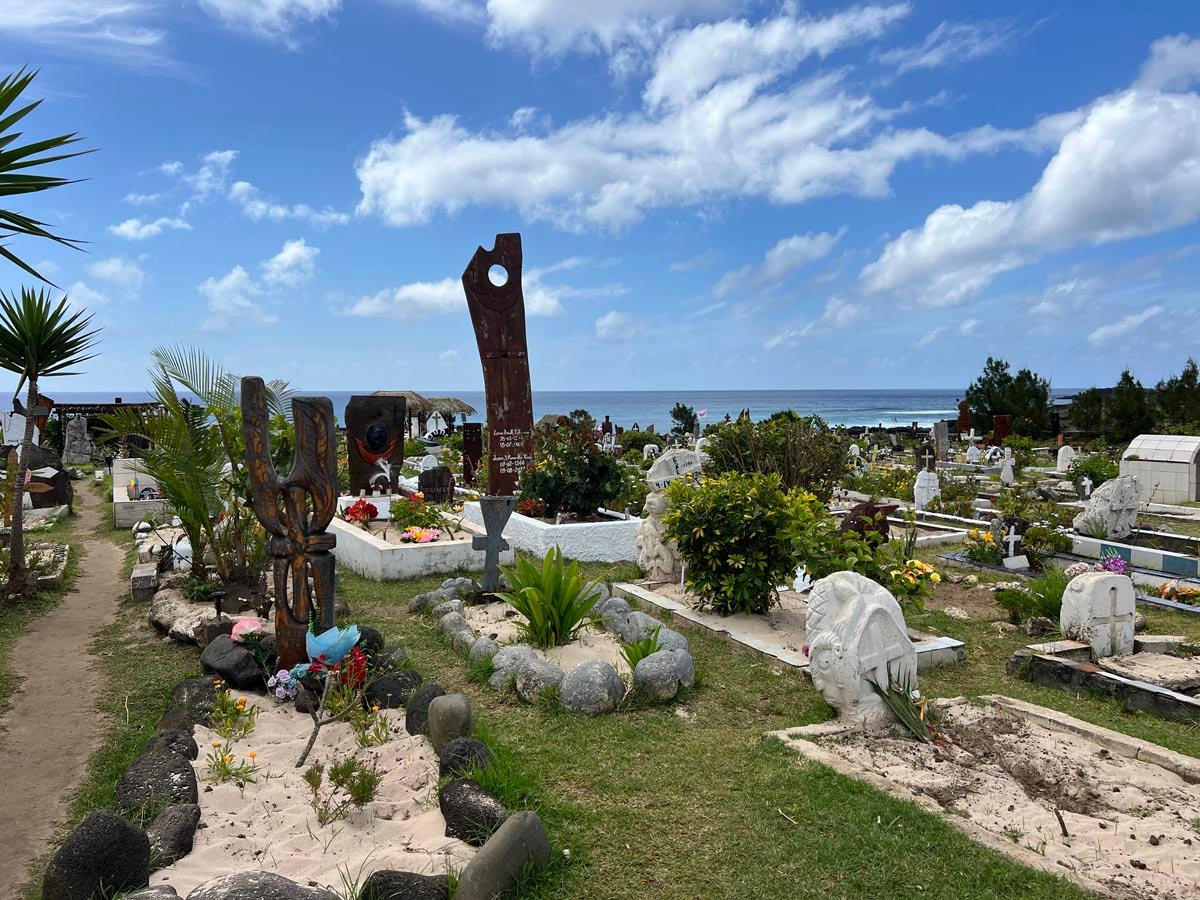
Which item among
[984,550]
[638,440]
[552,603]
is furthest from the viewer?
[638,440]

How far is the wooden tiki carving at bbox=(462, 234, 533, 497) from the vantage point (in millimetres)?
12438

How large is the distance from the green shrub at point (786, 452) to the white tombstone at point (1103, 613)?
5.16 meters

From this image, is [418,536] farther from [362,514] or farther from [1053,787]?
[1053,787]

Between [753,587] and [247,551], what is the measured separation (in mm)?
4899

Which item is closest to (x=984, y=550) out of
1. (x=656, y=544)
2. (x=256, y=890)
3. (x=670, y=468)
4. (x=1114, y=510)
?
(x=1114, y=510)

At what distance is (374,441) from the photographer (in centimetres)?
1450

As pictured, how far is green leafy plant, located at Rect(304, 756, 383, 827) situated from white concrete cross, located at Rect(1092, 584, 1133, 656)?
17.5ft

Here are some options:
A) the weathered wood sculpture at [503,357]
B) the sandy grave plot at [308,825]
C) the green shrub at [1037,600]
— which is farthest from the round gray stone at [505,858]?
the weathered wood sculpture at [503,357]

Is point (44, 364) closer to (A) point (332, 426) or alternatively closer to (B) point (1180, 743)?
(A) point (332, 426)

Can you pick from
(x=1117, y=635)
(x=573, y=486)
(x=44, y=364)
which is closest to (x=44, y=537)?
(x=44, y=364)

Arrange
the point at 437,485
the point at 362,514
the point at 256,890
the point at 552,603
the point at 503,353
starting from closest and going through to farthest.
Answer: the point at 256,890 → the point at 552,603 → the point at 362,514 → the point at 503,353 → the point at 437,485

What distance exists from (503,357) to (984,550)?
7.27m

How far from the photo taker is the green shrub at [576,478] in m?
11.4

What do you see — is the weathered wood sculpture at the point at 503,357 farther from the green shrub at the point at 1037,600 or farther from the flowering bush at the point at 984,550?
the green shrub at the point at 1037,600
